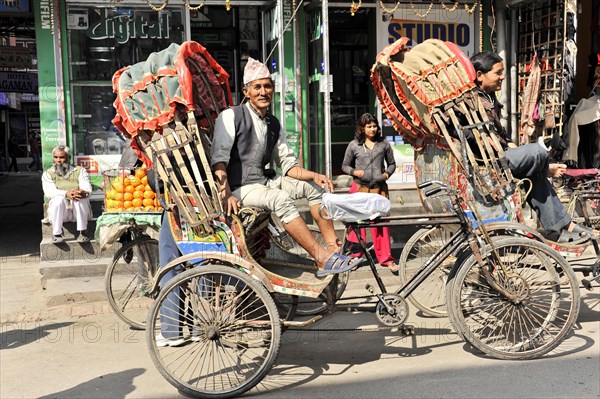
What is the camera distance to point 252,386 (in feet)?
13.6

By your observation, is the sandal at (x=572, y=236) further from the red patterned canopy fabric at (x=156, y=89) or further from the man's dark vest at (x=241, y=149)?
the red patterned canopy fabric at (x=156, y=89)

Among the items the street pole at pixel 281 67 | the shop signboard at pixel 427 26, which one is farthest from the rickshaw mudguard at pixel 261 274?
the shop signboard at pixel 427 26

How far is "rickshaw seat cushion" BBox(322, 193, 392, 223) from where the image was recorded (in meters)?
4.36

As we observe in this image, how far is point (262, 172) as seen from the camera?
16.1 feet

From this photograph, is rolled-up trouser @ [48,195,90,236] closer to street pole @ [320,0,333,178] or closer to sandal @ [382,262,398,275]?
street pole @ [320,0,333,178]

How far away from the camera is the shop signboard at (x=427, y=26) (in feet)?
31.6

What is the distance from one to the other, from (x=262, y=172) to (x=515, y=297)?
1959mm

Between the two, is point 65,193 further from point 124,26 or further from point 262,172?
point 262,172

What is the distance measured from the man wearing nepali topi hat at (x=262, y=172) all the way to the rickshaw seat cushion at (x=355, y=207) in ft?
0.86

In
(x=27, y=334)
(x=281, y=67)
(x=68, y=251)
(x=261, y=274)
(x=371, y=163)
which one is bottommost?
(x=27, y=334)

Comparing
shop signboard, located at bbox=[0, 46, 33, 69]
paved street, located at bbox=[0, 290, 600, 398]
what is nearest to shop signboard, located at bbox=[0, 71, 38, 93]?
shop signboard, located at bbox=[0, 46, 33, 69]

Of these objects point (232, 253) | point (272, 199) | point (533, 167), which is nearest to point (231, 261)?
point (232, 253)

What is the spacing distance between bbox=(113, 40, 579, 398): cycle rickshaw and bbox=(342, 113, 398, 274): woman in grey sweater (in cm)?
263

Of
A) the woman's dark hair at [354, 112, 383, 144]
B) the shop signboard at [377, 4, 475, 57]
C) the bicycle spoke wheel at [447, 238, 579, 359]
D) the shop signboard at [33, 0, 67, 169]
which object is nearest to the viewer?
the bicycle spoke wheel at [447, 238, 579, 359]
